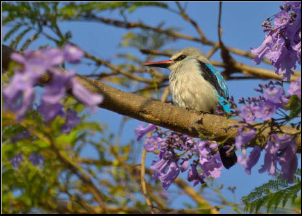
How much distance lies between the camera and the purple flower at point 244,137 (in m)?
1.90

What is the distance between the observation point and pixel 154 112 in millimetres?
2805

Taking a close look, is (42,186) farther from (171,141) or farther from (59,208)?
(171,141)

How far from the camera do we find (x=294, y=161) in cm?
195

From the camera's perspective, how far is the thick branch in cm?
265

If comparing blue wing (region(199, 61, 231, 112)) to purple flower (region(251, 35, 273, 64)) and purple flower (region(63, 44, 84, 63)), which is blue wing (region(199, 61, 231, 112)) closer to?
purple flower (region(251, 35, 273, 64))

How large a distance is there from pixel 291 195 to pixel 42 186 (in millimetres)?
2310

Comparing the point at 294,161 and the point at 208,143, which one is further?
the point at 208,143

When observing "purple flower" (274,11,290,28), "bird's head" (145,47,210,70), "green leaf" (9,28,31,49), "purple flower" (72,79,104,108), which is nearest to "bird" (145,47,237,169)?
"bird's head" (145,47,210,70)

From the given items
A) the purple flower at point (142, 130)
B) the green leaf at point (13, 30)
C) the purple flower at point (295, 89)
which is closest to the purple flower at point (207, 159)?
the purple flower at point (142, 130)

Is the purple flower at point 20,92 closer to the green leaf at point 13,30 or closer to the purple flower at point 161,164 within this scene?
the purple flower at point 161,164

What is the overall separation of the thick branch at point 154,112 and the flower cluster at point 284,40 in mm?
367

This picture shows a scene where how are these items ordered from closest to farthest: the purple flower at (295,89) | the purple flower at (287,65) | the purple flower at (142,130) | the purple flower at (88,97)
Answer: the purple flower at (88,97) < the purple flower at (295,89) < the purple flower at (287,65) < the purple flower at (142,130)

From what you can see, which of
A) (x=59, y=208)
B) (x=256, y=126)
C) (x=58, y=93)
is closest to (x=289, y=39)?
(x=256, y=126)

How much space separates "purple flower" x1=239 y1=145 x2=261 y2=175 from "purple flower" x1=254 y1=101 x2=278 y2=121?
0.74 feet
